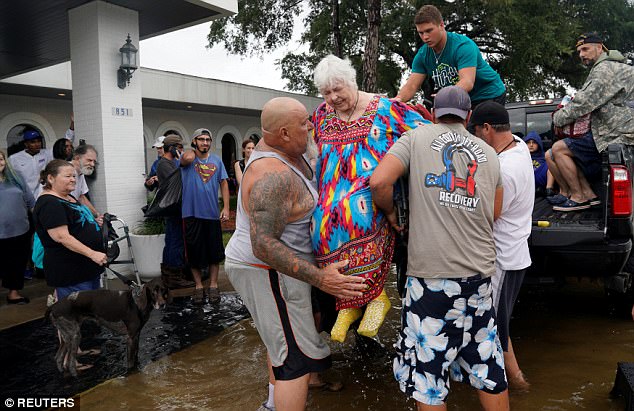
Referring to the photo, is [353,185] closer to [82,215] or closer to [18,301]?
[82,215]

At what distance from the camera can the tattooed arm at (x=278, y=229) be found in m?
2.36

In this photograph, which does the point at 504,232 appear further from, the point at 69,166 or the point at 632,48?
the point at 632,48

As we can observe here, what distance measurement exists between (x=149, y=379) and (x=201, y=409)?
2.29 ft

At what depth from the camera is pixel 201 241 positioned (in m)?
5.98

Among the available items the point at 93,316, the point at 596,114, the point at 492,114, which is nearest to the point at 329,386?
the point at 93,316

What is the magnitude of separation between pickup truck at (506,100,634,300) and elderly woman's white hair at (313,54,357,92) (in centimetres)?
210

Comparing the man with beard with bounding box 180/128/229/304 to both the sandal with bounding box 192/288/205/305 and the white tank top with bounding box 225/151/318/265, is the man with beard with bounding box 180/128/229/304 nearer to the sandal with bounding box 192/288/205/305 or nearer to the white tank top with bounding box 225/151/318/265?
the sandal with bounding box 192/288/205/305

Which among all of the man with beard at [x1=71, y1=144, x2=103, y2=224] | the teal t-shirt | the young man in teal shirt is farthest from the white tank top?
the man with beard at [x1=71, y1=144, x2=103, y2=224]

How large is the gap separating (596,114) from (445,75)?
1.48m

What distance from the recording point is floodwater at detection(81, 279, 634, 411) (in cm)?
326

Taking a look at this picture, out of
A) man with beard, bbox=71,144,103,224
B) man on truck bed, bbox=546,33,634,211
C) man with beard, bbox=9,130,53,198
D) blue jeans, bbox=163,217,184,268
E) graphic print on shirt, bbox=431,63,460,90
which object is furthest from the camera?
man with beard, bbox=9,130,53,198

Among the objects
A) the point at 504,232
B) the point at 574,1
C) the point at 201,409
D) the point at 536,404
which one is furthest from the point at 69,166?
the point at 574,1

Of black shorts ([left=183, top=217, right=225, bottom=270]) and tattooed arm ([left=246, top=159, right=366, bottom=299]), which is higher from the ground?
tattooed arm ([left=246, top=159, right=366, bottom=299])

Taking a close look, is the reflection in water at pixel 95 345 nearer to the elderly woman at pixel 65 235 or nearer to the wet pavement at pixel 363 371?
the wet pavement at pixel 363 371
